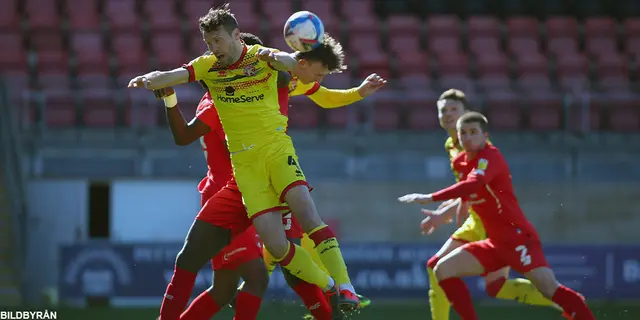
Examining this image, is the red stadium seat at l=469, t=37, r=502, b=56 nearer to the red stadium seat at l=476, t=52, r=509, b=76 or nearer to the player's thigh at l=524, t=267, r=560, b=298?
the red stadium seat at l=476, t=52, r=509, b=76

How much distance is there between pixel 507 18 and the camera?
60.9 feet

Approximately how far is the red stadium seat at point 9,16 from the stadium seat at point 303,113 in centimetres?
486

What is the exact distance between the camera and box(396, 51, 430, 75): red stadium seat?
16031mm

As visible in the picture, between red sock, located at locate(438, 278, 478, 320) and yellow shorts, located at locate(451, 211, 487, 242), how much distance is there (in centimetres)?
57

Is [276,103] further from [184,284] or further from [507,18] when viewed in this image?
[507,18]

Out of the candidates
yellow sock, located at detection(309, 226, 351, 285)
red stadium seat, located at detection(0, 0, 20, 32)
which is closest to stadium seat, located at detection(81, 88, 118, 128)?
red stadium seat, located at detection(0, 0, 20, 32)

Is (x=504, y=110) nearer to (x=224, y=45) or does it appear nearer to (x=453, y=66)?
(x=453, y=66)

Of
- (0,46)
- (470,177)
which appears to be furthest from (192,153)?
(470,177)

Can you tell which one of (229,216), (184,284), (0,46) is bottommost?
(184,284)

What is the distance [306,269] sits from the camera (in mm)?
6641

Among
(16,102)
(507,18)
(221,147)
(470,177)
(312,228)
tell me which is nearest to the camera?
(312,228)

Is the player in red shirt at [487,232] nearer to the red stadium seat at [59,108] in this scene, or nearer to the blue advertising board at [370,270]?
the blue advertising board at [370,270]

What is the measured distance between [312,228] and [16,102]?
286 inches

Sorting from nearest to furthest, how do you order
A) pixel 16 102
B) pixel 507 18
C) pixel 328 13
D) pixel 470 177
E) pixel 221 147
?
1. pixel 221 147
2. pixel 470 177
3. pixel 16 102
4. pixel 328 13
5. pixel 507 18
